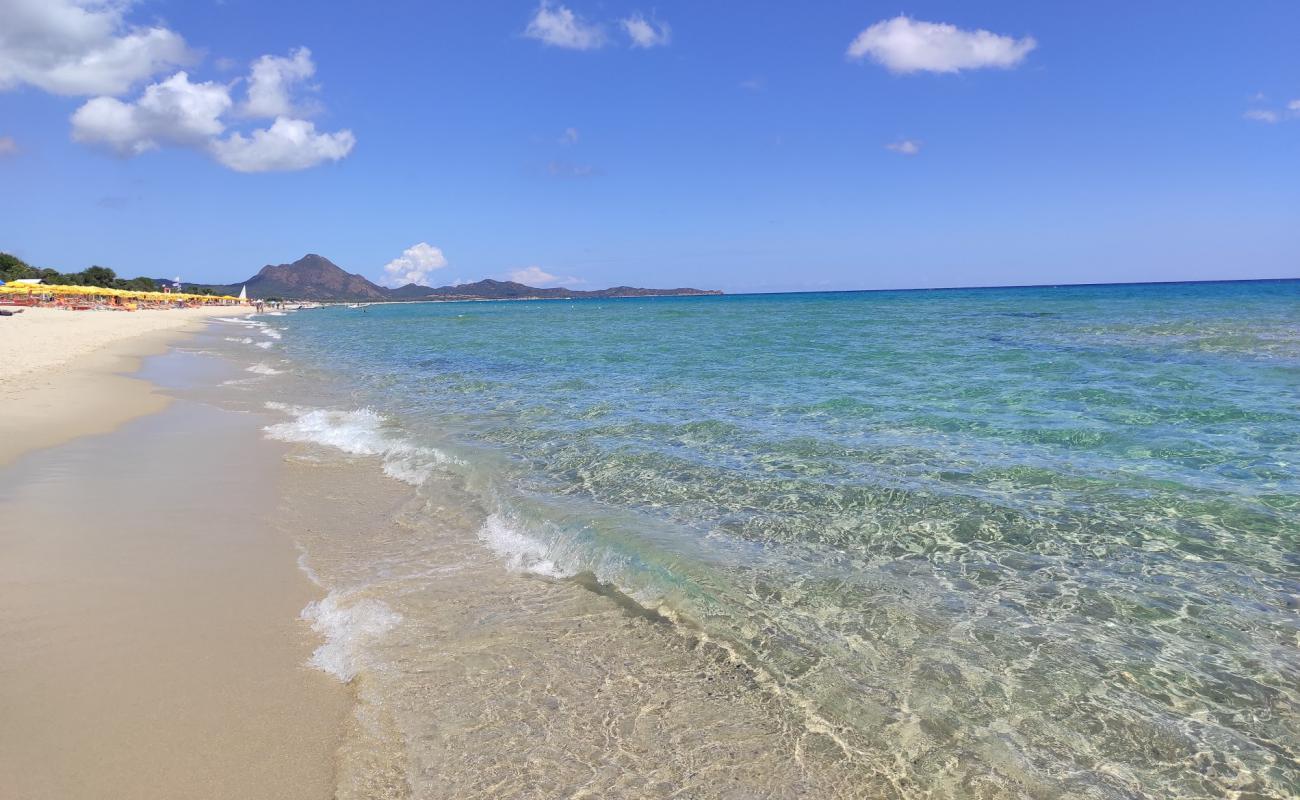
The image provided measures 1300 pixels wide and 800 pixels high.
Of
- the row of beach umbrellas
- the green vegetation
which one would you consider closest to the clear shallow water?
the row of beach umbrellas

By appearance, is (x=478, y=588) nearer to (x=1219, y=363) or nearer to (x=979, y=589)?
(x=979, y=589)

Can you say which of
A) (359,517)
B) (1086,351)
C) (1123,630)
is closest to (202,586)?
(359,517)

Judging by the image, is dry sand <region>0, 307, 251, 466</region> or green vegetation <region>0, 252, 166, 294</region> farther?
green vegetation <region>0, 252, 166, 294</region>

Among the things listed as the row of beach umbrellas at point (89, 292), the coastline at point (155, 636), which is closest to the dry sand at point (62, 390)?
the coastline at point (155, 636)

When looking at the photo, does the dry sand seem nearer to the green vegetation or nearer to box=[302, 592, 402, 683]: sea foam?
box=[302, 592, 402, 683]: sea foam

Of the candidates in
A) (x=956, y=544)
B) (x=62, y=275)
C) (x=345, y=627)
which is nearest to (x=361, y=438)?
(x=345, y=627)

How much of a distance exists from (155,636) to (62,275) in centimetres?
11714

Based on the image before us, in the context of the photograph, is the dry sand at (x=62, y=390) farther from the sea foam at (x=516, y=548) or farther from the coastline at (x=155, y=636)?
the sea foam at (x=516, y=548)

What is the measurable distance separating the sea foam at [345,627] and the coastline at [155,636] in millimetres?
106

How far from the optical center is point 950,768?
131 inches

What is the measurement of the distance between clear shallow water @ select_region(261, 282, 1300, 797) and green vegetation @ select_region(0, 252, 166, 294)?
89.5 meters

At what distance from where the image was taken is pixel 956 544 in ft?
20.1

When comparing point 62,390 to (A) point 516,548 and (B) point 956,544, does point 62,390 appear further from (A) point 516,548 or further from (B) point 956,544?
(B) point 956,544

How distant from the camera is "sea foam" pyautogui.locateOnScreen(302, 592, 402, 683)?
423 centimetres
